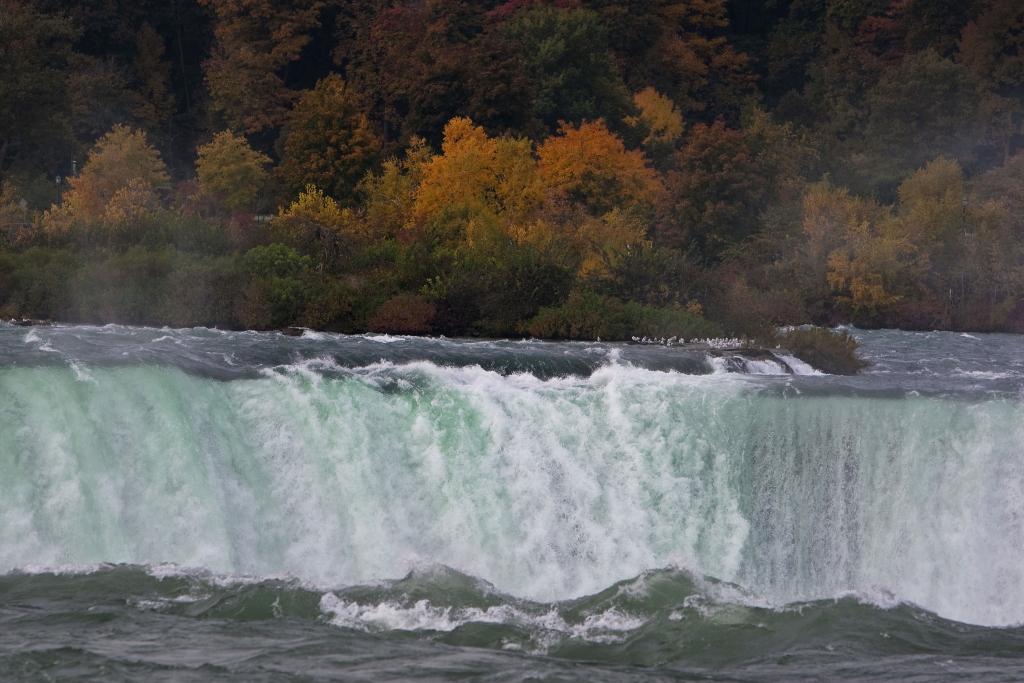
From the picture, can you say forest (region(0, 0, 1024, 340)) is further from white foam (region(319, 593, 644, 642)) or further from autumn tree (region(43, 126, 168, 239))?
white foam (region(319, 593, 644, 642))

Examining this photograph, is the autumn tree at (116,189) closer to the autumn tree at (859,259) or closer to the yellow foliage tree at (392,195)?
the yellow foliage tree at (392,195)

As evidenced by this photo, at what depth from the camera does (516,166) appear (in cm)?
3569

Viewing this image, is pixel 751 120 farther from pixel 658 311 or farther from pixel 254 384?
pixel 254 384

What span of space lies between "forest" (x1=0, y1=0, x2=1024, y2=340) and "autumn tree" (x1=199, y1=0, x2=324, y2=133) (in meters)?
0.15

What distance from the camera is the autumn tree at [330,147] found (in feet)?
138

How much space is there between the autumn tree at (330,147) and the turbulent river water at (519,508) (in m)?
24.9

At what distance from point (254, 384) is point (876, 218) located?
99.9 feet

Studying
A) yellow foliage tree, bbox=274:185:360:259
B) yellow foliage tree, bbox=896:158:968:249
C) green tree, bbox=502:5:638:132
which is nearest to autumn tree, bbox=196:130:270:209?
green tree, bbox=502:5:638:132

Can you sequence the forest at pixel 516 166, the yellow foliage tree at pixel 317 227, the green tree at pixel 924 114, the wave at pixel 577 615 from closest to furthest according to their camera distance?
the wave at pixel 577 615, the forest at pixel 516 166, the yellow foliage tree at pixel 317 227, the green tree at pixel 924 114

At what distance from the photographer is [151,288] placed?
2692 centimetres

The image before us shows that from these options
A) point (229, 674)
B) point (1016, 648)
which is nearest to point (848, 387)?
point (1016, 648)

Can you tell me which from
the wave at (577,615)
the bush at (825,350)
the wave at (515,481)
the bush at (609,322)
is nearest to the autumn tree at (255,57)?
the bush at (609,322)

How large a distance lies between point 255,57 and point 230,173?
1058 centimetres

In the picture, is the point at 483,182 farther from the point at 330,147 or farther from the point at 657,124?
the point at 657,124
